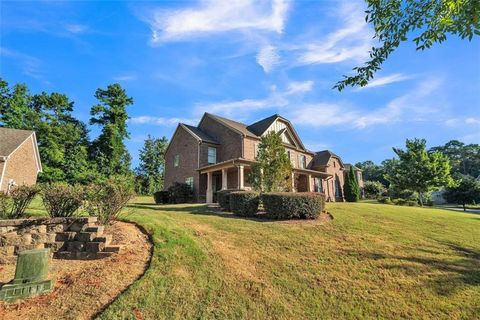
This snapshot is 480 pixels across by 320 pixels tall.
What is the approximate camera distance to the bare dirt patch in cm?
409

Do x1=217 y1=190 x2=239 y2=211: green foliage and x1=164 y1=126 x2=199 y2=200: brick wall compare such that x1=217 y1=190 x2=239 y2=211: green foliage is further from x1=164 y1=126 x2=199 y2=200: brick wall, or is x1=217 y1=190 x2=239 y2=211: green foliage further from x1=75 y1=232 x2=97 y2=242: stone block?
x1=164 y1=126 x2=199 y2=200: brick wall

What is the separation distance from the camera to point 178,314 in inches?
163

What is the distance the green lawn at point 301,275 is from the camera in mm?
4484

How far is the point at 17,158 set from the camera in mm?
22703

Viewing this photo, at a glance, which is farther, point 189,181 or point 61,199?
point 189,181

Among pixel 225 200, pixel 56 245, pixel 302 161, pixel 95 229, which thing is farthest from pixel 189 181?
pixel 56 245

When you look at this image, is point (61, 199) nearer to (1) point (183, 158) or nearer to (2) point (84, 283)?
(2) point (84, 283)

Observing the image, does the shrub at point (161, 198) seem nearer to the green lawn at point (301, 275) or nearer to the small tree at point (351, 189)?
the green lawn at point (301, 275)

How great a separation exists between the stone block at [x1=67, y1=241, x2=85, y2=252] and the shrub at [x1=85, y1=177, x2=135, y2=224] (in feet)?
3.38

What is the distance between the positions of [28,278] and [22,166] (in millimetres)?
25141

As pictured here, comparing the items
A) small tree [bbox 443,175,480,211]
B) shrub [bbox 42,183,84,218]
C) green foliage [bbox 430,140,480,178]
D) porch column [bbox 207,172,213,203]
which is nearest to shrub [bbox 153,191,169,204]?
porch column [bbox 207,172,213,203]

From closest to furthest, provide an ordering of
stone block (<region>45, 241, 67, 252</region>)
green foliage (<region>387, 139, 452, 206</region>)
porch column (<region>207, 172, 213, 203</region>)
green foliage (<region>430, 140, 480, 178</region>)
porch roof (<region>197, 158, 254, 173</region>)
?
stone block (<region>45, 241, 67, 252</region>)
porch roof (<region>197, 158, 254, 173</region>)
porch column (<region>207, 172, 213, 203</region>)
green foliage (<region>387, 139, 452, 206</region>)
green foliage (<region>430, 140, 480, 178</region>)

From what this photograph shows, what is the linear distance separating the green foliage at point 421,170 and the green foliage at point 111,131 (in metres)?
36.9

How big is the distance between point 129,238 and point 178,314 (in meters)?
3.14
